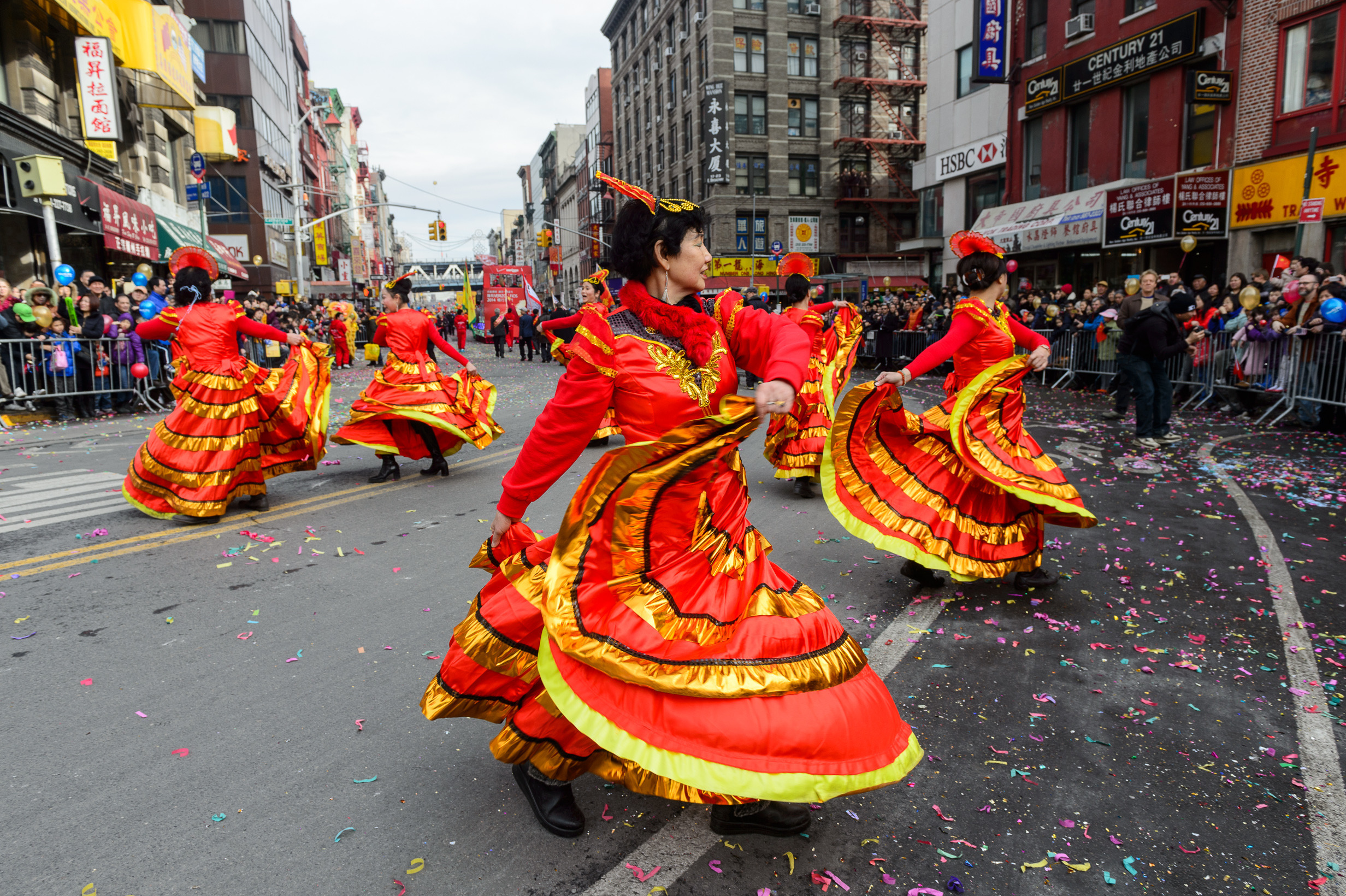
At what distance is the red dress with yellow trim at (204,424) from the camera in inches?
259

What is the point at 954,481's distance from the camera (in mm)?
4715

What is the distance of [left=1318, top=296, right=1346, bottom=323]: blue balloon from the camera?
32.2ft

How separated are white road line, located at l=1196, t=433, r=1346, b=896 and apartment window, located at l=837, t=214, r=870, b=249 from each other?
44.2 metres

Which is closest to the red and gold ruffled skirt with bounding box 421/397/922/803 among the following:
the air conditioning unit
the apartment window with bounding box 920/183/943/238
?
the air conditioning unit

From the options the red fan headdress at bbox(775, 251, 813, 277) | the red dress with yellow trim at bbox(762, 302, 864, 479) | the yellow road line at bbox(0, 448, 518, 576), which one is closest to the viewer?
the yellow road line at bbox(0, 448, 518, 576)

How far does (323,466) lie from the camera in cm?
933

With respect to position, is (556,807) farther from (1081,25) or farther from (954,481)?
(1081,25)

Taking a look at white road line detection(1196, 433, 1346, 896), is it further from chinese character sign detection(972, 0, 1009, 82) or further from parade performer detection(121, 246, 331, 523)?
chinese character sign detection(972, 0, 1009, 82)

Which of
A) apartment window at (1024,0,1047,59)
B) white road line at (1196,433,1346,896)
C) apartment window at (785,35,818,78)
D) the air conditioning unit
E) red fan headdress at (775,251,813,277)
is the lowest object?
white road line at (1196,433,1346,896)

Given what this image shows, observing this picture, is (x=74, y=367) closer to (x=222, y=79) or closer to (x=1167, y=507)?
(x=1167, y=507)

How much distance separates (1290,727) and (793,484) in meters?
5.25

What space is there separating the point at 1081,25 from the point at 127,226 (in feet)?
81.9

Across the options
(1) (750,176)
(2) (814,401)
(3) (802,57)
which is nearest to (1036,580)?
(2) (814,401)

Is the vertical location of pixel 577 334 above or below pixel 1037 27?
below
